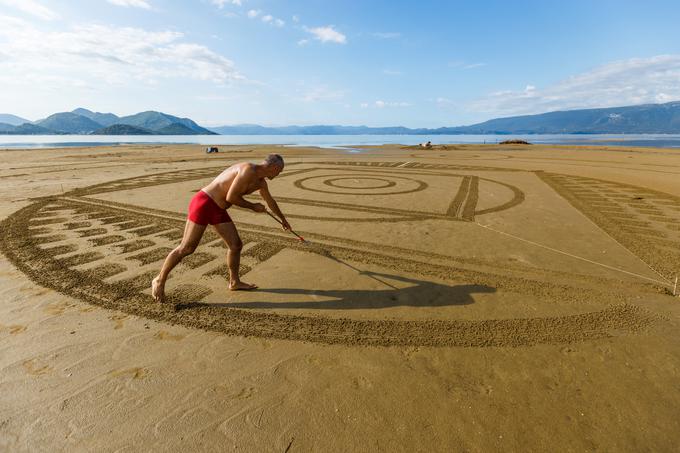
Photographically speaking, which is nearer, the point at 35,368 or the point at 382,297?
the point at 35,368

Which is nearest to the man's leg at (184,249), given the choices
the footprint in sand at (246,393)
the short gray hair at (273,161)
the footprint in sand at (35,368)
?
the short gray hair at (273,161)

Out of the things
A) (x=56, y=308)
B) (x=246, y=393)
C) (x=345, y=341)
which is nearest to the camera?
(x=246, y=393)

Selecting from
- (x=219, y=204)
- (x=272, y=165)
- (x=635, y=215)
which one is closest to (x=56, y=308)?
(x=219, y=204)

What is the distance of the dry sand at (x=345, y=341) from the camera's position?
341 cm

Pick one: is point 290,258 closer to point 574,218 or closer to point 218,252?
point 218,252

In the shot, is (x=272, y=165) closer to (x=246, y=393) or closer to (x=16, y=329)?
(x=246, y=393)

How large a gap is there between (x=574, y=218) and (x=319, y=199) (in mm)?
10760

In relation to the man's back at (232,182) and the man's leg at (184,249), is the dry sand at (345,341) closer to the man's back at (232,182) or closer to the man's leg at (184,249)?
the man's leg at (184,249)

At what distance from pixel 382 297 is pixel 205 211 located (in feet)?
12.3

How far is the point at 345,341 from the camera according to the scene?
192 inches

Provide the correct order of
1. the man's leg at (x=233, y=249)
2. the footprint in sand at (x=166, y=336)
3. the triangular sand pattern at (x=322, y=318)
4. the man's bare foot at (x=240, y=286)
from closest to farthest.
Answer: the footprint in sand at (x=166, y=336) → the triangular sand pattern at (x=322, y=318) → the man's leg at (x=233, y=249) → the man's bare foot at (x=240, y=286)

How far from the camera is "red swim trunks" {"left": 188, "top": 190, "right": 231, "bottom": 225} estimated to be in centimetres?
555

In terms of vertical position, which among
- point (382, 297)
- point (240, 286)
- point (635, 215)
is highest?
point (635, 215)

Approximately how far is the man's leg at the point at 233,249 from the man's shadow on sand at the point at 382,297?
487mm
